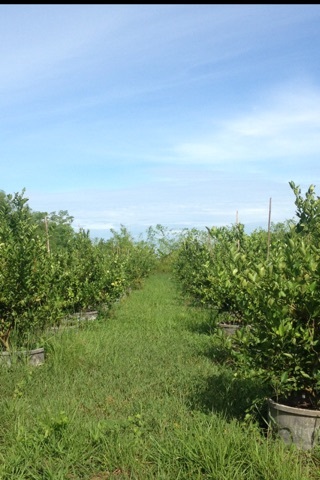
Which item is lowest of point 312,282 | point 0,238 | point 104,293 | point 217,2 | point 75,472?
point 75,472

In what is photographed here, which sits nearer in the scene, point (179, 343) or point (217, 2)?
point (217, 2)

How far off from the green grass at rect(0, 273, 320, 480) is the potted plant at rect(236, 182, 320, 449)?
0.21 m

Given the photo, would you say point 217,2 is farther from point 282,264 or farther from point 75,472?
point 75,472

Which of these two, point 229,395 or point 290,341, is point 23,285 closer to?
point 229,395

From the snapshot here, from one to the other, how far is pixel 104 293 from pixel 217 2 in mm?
8068

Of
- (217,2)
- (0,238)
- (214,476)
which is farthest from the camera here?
(0,238)

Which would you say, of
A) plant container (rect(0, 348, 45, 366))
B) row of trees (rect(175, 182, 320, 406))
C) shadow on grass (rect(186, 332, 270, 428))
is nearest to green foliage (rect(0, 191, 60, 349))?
plant container (rect(0, 348, 45, 366))

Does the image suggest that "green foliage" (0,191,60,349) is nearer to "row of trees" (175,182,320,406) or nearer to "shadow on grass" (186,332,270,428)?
"shadow on grass" (186,332,270,428)

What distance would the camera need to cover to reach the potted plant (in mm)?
3311

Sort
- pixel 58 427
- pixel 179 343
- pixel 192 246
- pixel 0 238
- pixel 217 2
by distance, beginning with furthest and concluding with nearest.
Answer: pixel 192 246, pixel 179 343, pixel 0 238, pixel 58 427, pixel 217 2

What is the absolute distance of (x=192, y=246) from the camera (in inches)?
582

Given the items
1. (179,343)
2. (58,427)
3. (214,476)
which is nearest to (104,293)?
(179,343)

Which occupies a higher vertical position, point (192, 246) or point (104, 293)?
point (192, 246)

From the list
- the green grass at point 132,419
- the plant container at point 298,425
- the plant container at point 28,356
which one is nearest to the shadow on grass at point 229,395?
the green grass at point 132,419
